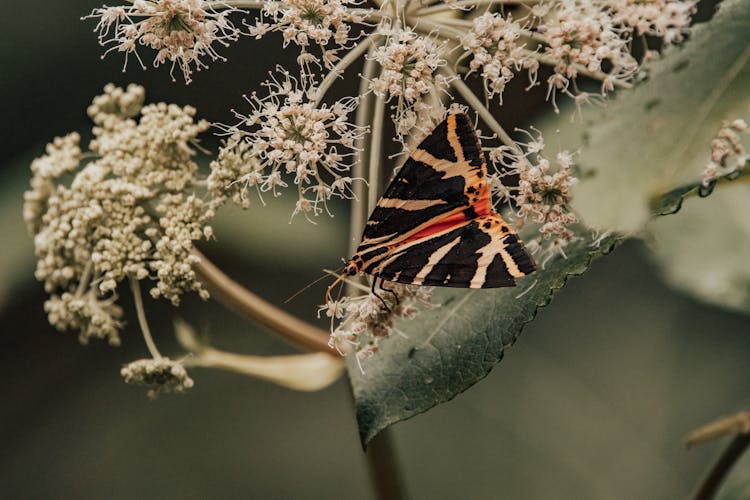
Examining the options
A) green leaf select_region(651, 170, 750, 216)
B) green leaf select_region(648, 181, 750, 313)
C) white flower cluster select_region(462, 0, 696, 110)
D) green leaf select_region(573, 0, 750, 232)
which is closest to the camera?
green leaf select_region(573, 0, 750, 232)

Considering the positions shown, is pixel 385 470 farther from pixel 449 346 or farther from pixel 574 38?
pixel 574 38

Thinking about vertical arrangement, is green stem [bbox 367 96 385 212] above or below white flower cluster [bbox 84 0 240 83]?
below

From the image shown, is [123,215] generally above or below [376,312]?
above

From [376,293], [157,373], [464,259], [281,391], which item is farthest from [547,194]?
[281,391]

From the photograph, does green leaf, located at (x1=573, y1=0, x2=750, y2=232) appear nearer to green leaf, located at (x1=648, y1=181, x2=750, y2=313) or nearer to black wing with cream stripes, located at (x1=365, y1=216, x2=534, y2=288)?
black wing with cream stripes, located at (x1=365, y1=216, x2=534, y2=288)

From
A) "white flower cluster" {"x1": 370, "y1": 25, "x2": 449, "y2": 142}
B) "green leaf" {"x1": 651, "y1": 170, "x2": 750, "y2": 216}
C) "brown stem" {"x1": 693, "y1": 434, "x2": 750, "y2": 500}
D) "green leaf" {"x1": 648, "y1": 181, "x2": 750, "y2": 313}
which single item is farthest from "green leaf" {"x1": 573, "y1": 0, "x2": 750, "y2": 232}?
"green leaf" {"x1": 648, "y1": 181, "x2": 750, "y2": 313}

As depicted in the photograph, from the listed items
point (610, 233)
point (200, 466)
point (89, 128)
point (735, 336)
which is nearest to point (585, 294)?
point (735, 336)
